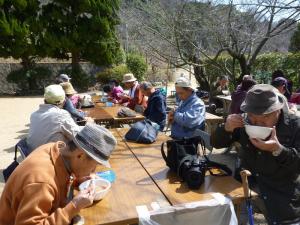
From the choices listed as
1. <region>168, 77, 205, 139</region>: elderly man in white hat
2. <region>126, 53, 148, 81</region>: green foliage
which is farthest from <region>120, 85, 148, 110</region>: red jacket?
<region>126, 53, 148, 81</region>: green foliage

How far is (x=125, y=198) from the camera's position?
2.35 meters

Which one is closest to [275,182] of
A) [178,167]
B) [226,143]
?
[226,143]

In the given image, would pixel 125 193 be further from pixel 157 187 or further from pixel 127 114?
pixel 127 114

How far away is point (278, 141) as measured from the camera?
2.24 metres

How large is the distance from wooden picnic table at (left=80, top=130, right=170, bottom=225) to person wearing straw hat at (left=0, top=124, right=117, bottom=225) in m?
0.27

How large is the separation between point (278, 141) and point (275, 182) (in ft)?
1.04

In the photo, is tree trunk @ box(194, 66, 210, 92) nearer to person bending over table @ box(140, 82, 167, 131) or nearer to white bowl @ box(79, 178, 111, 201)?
person bending over table @ box(140, 82, 167, 131)

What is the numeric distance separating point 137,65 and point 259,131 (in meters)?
18.5

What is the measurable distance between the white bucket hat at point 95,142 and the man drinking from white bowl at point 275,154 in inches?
37.9

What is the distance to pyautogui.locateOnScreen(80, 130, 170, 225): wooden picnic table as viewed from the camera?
2.08 metres

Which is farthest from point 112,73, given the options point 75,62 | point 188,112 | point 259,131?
point 259,131

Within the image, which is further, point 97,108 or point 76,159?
point 97,108

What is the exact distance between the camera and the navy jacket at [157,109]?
539cm

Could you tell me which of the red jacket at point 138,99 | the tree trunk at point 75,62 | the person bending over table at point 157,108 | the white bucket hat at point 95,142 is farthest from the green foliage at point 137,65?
the white bucket hat at point 95,142
